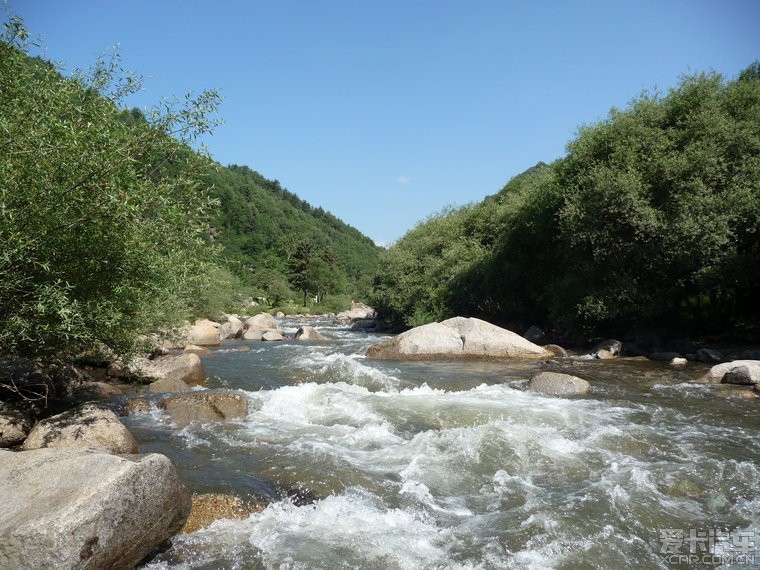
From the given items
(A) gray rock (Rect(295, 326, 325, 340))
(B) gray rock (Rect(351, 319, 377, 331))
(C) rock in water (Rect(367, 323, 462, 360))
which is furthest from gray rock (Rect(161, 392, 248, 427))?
(B) gray rock (Rect(351, 319, 377, 331))

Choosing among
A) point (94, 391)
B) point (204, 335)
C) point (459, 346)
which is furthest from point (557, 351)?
point (204, 335)

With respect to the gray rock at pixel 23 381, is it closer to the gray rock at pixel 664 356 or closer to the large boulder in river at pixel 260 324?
the gray rock at pixel 664 356

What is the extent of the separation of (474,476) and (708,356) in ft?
51.8

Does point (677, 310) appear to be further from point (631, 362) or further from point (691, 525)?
point (691, 525)

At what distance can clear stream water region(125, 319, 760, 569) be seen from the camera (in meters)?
5.93

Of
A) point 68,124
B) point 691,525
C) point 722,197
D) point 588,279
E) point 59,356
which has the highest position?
point 722,197

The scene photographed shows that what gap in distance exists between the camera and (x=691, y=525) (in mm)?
6516

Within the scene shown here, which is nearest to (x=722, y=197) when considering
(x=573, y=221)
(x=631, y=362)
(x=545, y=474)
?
(x=573, y=221)

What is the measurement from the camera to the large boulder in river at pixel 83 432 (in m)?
8.21

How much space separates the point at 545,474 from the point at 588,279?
1740cm

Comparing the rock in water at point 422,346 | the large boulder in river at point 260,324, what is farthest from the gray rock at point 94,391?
the large boulder in river at point 260,324

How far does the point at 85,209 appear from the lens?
6.75 metres

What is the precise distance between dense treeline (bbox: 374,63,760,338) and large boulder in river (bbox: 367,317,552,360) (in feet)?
12.4

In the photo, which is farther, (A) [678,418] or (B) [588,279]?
(B) [588,279]
